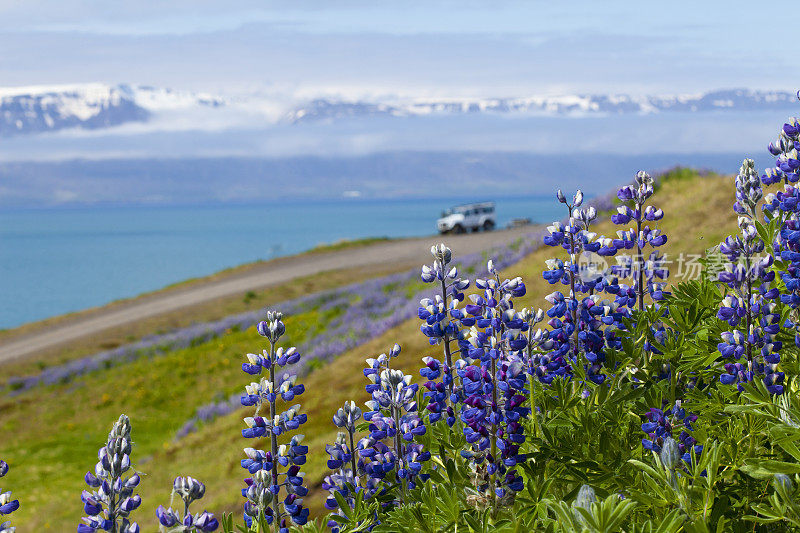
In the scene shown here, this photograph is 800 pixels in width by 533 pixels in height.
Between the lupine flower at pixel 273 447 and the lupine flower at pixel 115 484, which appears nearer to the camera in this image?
the lupine flower at pixel 115 484

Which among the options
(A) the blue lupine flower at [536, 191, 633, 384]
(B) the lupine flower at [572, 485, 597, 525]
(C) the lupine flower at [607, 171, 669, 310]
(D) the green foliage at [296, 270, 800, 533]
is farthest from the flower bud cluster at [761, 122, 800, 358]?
(B) the lupine flower at [572, 485, 597, 525]

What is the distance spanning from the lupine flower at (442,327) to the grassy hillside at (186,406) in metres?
4.44

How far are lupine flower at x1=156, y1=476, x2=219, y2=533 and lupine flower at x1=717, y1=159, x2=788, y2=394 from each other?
7.84 feet

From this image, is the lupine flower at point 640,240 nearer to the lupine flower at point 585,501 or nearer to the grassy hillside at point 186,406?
the lupine flower at point 585,501

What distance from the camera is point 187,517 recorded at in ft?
8.40

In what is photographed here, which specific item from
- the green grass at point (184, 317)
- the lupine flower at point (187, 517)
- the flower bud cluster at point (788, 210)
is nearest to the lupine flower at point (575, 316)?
the flower bud cluster at point (788, 210)

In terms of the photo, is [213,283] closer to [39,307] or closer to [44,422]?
[44,422]

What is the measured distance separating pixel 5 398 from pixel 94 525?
83.7 feet

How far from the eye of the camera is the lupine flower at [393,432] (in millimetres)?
3469

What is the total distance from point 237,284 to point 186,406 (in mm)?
16655

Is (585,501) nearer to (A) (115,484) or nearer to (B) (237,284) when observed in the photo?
(A) (115,484)

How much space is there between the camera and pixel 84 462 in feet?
62.0

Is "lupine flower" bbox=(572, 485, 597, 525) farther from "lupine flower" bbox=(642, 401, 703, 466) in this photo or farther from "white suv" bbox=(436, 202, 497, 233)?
"white suv" bbox=(436, 202, 497, 233)

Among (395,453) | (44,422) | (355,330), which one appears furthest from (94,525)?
(44,422)
